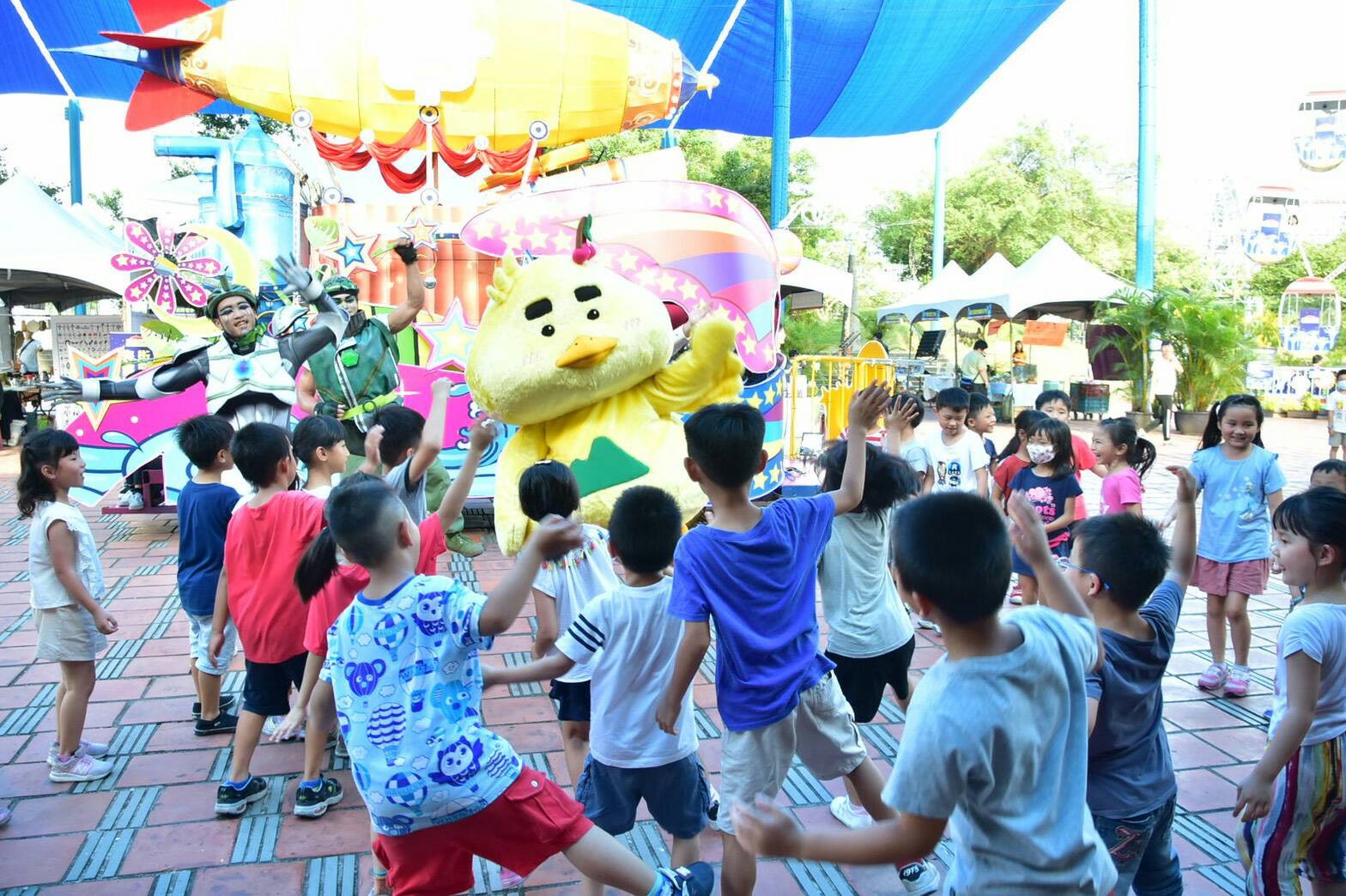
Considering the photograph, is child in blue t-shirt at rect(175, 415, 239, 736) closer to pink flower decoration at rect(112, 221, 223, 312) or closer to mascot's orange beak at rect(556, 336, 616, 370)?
mascot's orange beak at rect(556, 336, 616, 370)

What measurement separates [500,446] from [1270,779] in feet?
18.9

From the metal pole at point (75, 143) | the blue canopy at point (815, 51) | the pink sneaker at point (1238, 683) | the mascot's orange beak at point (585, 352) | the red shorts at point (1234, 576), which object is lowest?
the pink sneaker at point (1238, 683)

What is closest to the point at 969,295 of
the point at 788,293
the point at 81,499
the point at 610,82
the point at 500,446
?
the point at 788,293

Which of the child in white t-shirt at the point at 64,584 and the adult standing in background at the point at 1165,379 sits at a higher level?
the adult standing in background at the point at 1165,379

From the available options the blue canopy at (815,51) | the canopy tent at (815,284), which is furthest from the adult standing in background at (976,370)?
the blue canopy at (815,51)

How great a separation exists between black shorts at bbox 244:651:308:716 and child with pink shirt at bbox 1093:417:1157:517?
11.1 ft

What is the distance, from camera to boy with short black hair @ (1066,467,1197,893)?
→ 2.07 meters

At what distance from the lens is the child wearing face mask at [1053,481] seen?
4559 mm

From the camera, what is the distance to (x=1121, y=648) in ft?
6.86

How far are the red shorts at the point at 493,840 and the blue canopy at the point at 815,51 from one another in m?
15.8

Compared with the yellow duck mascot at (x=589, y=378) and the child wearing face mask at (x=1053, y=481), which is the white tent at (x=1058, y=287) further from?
the yellow duck mascot at (x=589, y=378)

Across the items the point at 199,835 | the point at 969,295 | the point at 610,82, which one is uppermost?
the point at 610,82

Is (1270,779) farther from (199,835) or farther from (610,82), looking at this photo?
(610,82)

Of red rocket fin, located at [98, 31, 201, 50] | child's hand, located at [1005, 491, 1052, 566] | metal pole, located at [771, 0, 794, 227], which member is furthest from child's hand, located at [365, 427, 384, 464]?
metal pole, located at [771, 0, 794, 227]
